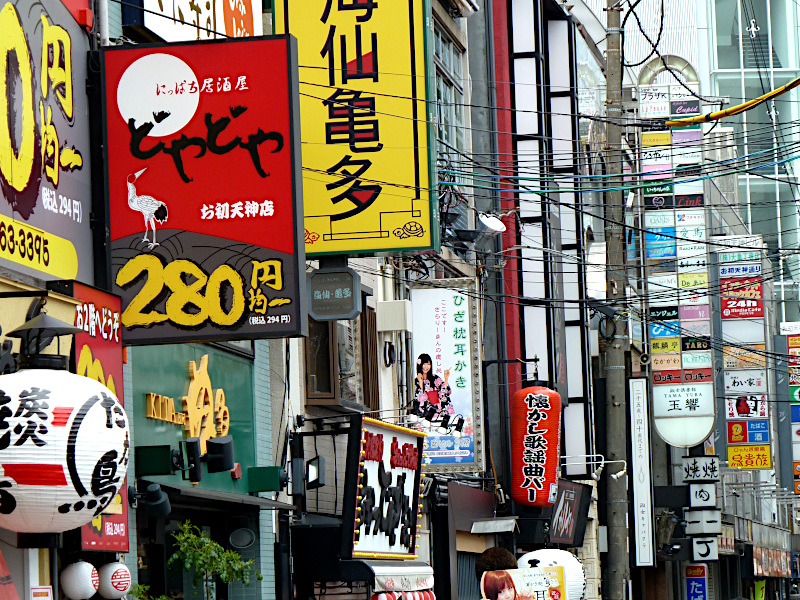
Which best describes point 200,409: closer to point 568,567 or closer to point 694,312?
point 568,567

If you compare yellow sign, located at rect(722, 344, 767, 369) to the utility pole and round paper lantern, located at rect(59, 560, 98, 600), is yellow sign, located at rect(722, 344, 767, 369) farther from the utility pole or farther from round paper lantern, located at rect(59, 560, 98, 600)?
round paper lantern, located at rect(59, 560, 98, 600)

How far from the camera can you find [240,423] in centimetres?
1666

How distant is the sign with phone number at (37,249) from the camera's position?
35.1 feet

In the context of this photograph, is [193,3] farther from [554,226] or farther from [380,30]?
[554,226]

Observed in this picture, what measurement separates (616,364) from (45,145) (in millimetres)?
14537

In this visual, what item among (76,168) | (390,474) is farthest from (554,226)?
(76,168)

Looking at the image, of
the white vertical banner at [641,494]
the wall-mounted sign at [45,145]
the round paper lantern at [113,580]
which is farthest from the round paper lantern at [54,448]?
the white vertical banner at [641,494]

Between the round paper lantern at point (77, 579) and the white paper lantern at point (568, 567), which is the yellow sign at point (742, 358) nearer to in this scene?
the white paper lantern at point (568, 567)

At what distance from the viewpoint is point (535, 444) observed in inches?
1136

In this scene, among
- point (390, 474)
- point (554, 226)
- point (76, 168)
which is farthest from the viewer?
point (554, 226)

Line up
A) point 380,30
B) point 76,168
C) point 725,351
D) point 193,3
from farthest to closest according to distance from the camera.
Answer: point 725,351 → point 380,30 → point 193,3 → point 76,168

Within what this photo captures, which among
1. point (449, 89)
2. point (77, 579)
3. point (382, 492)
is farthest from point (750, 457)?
point (77, 579)

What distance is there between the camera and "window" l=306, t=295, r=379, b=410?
1977 cm

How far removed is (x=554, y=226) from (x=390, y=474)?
54.3 feet
